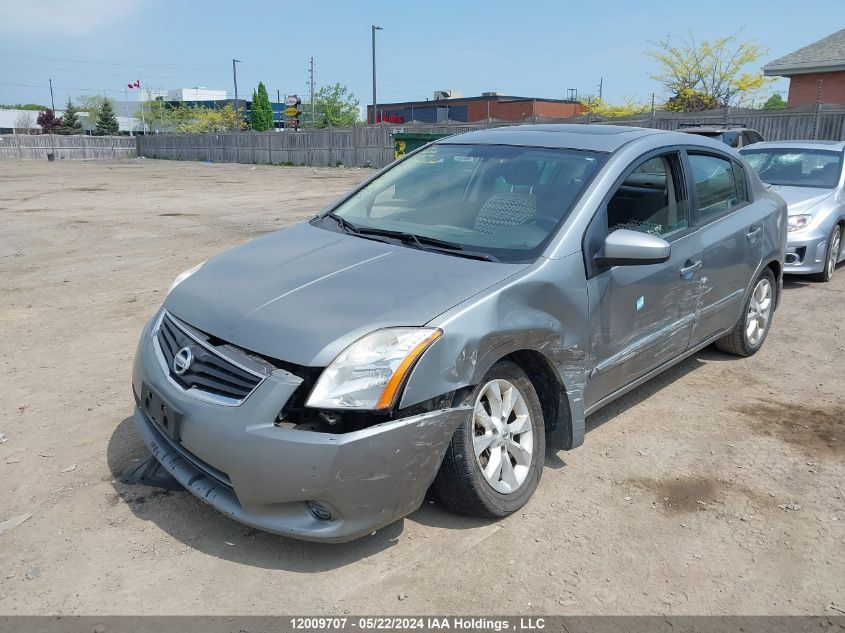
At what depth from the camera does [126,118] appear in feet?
367

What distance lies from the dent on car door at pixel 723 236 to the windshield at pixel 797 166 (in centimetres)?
404

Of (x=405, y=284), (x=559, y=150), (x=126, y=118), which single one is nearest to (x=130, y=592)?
(x=405, y=284)

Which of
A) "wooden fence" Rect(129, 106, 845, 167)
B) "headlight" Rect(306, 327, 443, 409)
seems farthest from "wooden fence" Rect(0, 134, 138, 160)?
"headlight" Rect(306, 327, 443, 409)

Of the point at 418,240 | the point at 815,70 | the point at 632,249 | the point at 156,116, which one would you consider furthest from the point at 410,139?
the point at 156,116

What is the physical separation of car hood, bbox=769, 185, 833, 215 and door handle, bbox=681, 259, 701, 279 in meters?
4.18

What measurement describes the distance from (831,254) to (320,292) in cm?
724

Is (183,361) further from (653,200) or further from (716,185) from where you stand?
(716,185)

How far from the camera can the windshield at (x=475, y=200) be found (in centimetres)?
365

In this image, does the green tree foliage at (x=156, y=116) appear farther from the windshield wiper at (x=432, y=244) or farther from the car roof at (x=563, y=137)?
the windshield wiper at (x=432, y=244)

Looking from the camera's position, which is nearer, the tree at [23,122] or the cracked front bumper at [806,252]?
the cracked front bumper at [806,252]

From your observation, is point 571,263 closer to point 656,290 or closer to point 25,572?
point 656,290

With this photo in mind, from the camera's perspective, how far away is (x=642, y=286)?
13.0ft

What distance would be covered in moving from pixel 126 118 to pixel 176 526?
121337mm

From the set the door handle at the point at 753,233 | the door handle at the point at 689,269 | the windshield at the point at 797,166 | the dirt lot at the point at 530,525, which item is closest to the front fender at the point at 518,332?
the dirt lot at the point at 530,525
